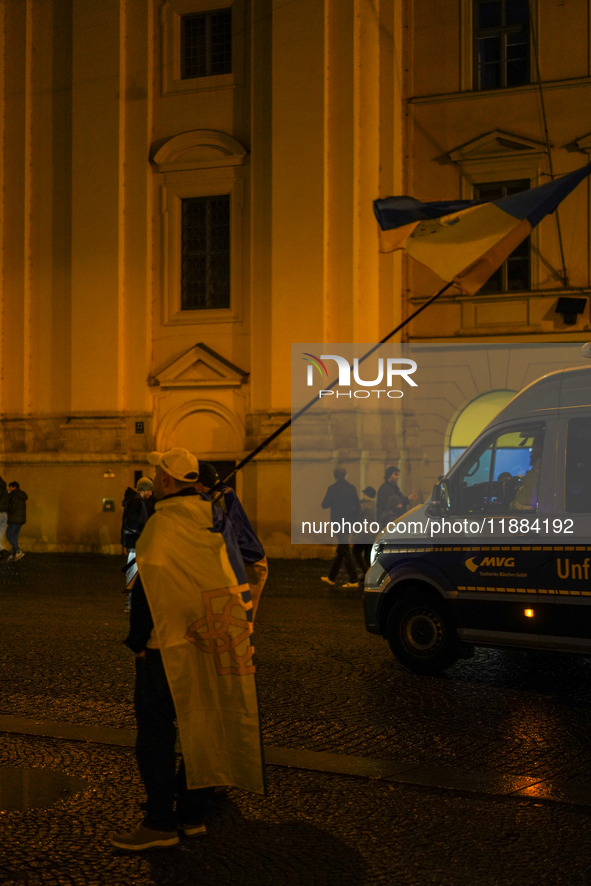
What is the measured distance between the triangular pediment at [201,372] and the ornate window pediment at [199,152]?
3950 mm

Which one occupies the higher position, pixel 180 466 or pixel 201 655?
pixel 180 466

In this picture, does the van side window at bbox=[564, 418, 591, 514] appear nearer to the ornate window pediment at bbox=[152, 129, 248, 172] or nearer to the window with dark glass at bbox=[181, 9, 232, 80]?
the ornate window pediment at bbox=[152, 129, 248, 172]

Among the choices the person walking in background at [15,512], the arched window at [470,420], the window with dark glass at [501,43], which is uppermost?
the window with dark glass at [501,43]

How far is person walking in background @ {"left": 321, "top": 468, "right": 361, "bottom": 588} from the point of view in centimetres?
1498

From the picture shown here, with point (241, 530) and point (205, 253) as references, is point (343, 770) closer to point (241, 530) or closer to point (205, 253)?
point (241, 530)

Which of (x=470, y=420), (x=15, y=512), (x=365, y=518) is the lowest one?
(x=365, y=518)

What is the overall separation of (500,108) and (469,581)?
14626mm

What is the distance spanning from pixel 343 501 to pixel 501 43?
10.9 m

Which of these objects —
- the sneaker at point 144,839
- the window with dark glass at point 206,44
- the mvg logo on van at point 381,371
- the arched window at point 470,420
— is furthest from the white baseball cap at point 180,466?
the window with dark glass at point 206,44

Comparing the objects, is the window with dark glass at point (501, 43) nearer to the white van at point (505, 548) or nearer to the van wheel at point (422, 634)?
the white van at point (505, 548)

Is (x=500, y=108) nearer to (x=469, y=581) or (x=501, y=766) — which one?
(x=469, y=581)

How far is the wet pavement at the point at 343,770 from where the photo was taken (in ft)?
13.7

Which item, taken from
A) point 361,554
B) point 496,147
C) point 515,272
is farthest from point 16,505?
point 496,147

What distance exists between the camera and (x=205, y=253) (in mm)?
21609
